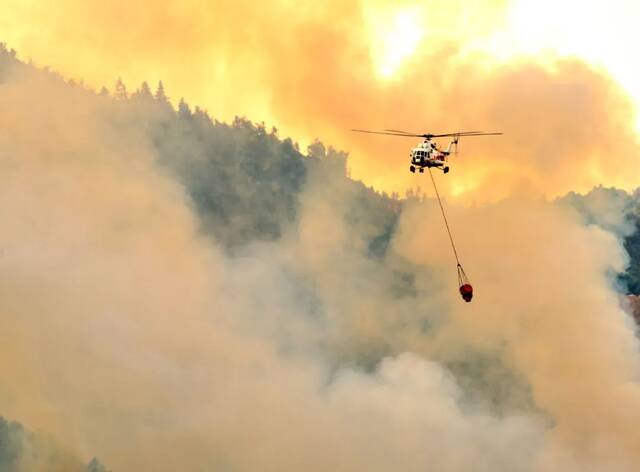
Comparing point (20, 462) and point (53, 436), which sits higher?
point (53, 436)

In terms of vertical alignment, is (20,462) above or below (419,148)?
below

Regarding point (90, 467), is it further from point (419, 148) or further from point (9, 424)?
point (419, 148)

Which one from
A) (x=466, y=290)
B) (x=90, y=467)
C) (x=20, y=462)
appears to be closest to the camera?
(x=466, y=290)

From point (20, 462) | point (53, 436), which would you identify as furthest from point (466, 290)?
point (53, 436)

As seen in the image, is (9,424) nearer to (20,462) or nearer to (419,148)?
(20,462)

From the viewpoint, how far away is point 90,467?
17350cm

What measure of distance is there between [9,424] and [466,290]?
88.5 meters

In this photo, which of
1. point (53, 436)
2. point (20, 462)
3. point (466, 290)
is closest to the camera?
point (466, 290)

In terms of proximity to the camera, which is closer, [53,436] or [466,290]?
[466,290]

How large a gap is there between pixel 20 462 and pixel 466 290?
274 ft

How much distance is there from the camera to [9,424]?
552 feet

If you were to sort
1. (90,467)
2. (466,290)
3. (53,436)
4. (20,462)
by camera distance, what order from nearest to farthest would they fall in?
(466,290)
(20,462)
(90,467)
(53,436)

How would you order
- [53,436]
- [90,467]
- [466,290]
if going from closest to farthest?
[466,290] < [90,467] < [53,436]

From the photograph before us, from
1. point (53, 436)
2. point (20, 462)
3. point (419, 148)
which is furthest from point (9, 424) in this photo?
point (419, 148)
